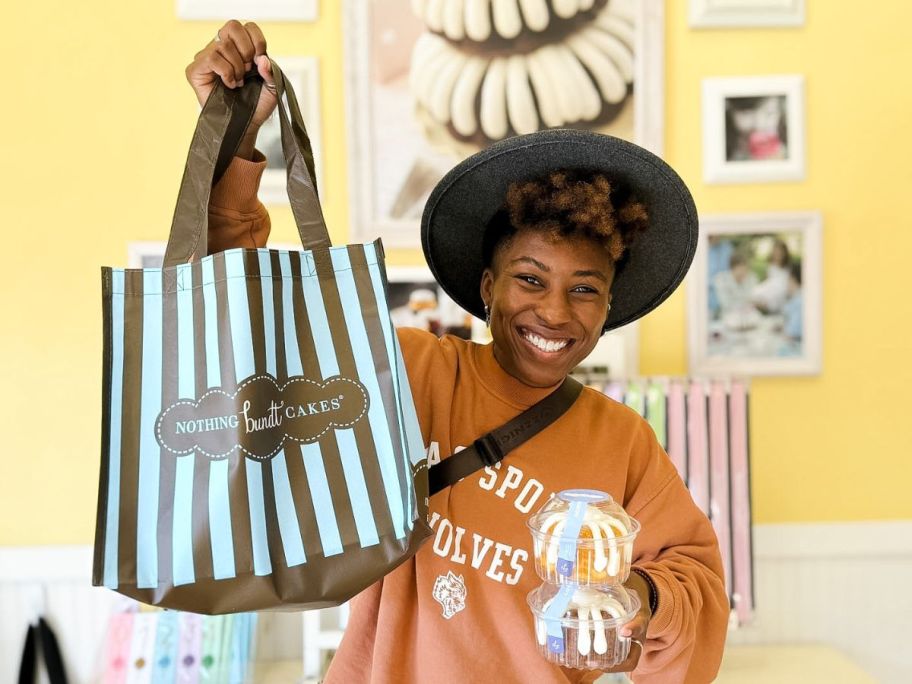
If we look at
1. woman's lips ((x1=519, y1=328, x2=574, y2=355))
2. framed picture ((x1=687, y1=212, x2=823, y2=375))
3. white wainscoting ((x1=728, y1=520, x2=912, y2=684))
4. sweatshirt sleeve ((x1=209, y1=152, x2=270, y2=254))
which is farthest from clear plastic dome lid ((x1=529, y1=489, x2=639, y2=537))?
white wainscoting ((x1=728, y1=520, x2=912, y2=684))

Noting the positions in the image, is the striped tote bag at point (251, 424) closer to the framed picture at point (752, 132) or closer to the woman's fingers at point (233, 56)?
the woman's fingers at point (233, 56)

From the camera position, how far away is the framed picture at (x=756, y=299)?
2.14 m

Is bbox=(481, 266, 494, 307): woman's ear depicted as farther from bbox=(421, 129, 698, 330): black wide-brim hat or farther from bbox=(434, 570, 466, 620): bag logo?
bbox=(434, 570, 466, 620): bag logo

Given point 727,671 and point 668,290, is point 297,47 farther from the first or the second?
point 727,671

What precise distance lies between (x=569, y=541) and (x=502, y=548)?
0.74ft

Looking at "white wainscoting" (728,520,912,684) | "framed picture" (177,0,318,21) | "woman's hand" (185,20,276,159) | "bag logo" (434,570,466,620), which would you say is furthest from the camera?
"white wainscoting" (728,520,912,684)

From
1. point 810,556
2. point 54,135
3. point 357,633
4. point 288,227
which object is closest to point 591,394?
point 357,633

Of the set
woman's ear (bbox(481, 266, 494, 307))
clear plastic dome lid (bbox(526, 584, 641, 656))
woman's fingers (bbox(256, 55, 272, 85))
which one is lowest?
clear plastic dome lid (bbox(526, 584, 641, 656))

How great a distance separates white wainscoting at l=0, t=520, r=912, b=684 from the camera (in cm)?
211

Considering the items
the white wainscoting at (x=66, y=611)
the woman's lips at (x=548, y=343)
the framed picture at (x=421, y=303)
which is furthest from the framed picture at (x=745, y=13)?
the white wainscoting at (x=66, y=611)

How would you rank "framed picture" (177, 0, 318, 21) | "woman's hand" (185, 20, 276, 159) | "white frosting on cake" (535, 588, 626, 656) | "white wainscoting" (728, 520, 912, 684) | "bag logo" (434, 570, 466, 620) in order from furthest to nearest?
"white wainscoting" (728, 520, 912, 684) < "framed picture" (177, 0, 318, 21) < "bag logo" (434, 570, 466, 620) < "woman's hand" (185, 20, 276, 159) < "white frosting on cake" (535, 588, 626, 656)

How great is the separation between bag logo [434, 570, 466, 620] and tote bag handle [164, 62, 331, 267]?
0.47 meters

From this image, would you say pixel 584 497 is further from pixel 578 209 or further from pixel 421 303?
pixel 421 303

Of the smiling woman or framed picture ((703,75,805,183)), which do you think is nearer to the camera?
the smiling woman
